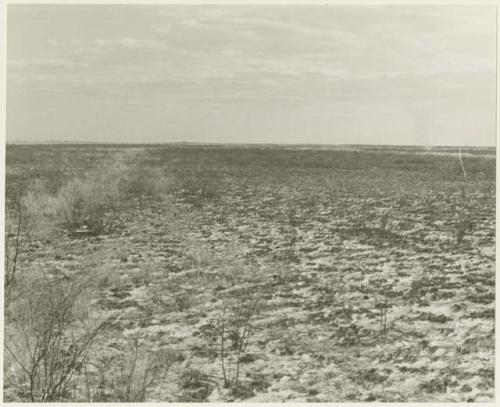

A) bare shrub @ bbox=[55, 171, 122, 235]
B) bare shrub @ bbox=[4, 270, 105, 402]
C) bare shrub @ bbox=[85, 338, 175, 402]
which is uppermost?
bare shrub @ bbox=[55, 171, 122, 235]

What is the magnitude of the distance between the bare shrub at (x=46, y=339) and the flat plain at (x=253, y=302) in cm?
3

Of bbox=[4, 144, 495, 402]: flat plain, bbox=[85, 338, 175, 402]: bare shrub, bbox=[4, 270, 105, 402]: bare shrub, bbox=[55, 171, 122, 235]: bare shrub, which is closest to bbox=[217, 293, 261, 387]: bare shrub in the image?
bbox=[4, 144, 495, 402]: flat plain

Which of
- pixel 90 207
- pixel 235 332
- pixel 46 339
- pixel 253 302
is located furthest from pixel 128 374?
pixel 90 207

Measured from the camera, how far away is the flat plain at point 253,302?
5.35m

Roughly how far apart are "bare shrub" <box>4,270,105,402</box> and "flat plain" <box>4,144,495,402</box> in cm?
3

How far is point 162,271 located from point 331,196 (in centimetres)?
1001

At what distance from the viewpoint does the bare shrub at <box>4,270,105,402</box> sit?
513 centimetres

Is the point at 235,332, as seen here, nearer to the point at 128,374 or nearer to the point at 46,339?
the point at 128,374

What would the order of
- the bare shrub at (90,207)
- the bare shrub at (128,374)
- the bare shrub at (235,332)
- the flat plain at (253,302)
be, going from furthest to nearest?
the bare shrub at (90,207)
the bare shrub at (235,332)
the flat plain at (253,302)
the bare shrub at (128,374)

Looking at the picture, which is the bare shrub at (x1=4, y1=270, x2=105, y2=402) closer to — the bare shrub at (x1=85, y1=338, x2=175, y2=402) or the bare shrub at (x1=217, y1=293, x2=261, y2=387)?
the bare shrub at (x1=85, y1=338, x2=175, y2=402)

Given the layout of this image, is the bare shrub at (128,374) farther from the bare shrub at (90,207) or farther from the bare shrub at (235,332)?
the bare shrub at (90,207)

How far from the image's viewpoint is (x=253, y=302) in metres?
7.58

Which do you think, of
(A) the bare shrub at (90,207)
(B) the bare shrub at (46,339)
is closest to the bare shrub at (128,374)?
(B) the bare shrub at (46,339)

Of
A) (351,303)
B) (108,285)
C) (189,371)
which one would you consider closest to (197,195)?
(108,285)
